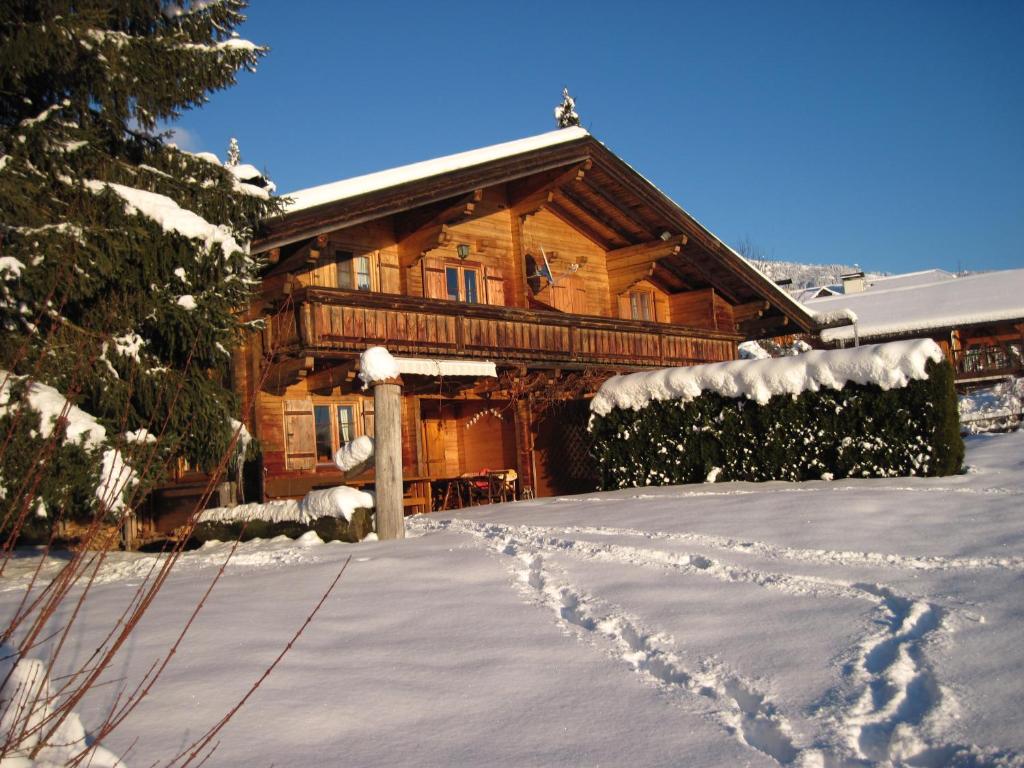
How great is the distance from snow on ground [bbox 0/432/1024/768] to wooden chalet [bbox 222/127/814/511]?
688 cm

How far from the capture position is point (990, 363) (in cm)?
3772

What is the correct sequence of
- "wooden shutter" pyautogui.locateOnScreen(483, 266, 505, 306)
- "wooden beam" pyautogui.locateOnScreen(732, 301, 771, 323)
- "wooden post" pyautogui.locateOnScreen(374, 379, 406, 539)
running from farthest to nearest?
"wooden beam" pyautogui.locateOnScreen(732, 301, 771, 323) < "wooden shutter" pyautogui.locateOnScreen(483, 266, 505, 306) < "wooden post" pyautogui.locateOnScreen(374, 379, 406, 539)

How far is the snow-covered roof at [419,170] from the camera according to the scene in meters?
14.7

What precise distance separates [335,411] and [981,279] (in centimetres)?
3921

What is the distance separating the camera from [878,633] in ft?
17.5

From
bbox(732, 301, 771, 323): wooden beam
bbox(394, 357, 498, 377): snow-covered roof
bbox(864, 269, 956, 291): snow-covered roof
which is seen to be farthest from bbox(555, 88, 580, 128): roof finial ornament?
bbox(864, 269, 956, 291): snow-covered roof

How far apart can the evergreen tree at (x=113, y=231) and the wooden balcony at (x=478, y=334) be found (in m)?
1.70

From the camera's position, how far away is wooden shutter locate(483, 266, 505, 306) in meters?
20.1

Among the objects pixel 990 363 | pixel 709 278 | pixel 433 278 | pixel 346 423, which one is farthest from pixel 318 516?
pixel 990 363

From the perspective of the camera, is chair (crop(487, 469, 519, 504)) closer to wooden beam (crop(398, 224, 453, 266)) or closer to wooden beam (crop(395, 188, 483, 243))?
wooden beam (crop(398, 224, 453, 266))

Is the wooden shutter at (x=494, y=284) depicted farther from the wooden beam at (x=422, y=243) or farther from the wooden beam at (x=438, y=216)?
the wooden beam at (x=438, y=216)

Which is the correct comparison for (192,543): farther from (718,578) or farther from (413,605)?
(718,578)

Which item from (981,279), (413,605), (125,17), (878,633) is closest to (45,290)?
(125,17)

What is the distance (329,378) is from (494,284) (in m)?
5.45
